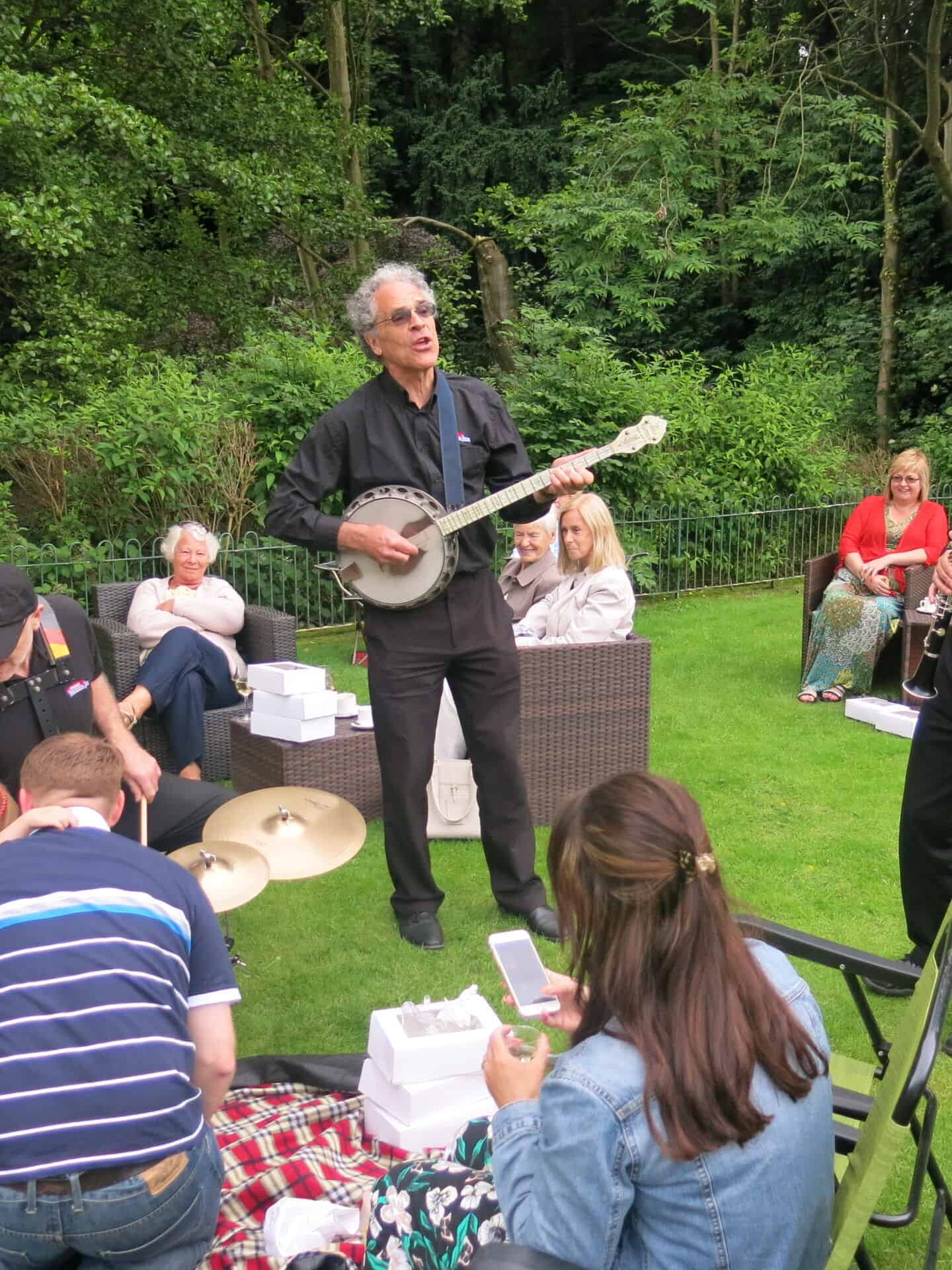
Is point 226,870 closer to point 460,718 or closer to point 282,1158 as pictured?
point 282,1158

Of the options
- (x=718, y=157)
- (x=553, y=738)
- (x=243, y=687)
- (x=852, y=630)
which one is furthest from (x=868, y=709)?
(x=718, y=157)

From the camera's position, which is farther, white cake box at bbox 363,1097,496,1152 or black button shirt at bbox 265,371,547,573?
black button shirt at bbox 265,371,547,573

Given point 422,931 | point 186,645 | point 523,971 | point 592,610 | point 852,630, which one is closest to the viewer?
point 523,971

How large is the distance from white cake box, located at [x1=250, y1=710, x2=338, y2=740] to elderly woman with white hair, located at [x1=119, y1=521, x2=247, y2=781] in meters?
0.37

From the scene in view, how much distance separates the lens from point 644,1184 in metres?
1.59

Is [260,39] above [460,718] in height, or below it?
above

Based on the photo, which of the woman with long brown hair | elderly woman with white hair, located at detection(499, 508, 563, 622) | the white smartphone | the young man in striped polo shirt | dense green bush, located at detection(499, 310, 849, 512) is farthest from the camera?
dense green bush, located at detection(499, 310, 849, 512)

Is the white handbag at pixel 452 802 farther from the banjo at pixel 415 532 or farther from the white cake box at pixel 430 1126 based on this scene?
the white cake box at pixel 430 1126

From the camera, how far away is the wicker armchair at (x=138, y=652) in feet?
18.0

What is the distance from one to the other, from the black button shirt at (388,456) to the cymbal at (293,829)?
3.17 ft

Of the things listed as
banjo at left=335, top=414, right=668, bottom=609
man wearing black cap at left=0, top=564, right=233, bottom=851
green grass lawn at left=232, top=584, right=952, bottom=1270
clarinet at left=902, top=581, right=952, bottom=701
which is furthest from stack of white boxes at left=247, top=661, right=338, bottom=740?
clarinet at left=902, top=581, right=952, bottom=701

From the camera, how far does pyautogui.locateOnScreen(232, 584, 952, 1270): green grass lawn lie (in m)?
3.57

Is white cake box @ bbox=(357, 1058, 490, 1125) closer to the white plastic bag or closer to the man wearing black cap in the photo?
the white plastic bag

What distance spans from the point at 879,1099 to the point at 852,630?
5.16 meters
